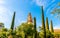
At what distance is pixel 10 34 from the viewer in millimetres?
30016

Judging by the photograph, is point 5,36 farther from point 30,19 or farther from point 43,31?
point 30,19

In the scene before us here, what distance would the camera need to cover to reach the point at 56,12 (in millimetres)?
11133

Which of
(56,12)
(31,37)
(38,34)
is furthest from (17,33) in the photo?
(56,12)

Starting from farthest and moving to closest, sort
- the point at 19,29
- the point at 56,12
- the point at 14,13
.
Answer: the point at 14,13
the point at 19,29
the point at 56,12

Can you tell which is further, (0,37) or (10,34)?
(0,37)

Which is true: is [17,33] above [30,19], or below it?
below

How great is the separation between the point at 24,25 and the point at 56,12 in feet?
69.6

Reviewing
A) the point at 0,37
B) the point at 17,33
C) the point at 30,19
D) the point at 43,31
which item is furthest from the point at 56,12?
the point at 30,19

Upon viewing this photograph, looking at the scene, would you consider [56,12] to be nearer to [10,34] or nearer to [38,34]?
[10,34]

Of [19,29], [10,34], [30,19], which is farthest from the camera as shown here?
[30,19]

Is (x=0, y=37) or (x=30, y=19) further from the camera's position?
(x=30, y=19)

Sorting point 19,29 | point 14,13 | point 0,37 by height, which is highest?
point 14,13

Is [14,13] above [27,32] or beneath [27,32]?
above

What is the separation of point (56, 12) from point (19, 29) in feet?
71.7
